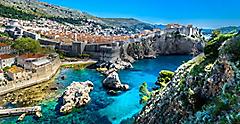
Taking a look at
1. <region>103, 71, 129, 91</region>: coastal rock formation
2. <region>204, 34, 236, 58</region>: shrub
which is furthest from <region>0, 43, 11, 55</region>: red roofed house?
<region>204, 34, 236, 58</region>: shrub

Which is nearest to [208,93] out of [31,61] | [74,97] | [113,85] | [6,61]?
[74,97]

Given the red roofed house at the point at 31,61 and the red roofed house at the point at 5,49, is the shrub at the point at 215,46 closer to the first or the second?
the red roofed house at the point at 31,61

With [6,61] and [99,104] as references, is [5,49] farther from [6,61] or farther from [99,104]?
[99,104]

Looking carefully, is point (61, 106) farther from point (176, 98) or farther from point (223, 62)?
point (223, 62)

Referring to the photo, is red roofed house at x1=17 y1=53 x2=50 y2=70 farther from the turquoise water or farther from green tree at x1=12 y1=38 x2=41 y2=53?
green tree at x1=12 y1=38 x2=41 y2=53

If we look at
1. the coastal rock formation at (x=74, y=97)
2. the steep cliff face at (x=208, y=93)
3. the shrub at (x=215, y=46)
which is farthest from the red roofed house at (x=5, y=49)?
the shrub at (x=215, y=46)
